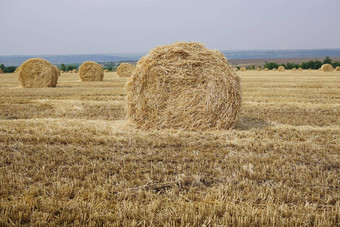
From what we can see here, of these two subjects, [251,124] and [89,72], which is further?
[89,72]

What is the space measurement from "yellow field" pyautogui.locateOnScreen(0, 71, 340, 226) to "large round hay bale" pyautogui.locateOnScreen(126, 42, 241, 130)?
429 mm

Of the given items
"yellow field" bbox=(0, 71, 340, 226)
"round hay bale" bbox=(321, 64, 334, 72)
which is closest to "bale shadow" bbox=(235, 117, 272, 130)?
"yellow field" bbox=(0, 71, 340, 226)

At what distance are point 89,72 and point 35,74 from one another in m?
4.68

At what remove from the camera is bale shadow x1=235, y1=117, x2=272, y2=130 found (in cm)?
727

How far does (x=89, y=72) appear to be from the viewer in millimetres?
21531

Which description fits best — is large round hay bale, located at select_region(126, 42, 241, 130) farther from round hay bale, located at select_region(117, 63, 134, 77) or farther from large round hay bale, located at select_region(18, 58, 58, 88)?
round hay bale, located at select_region(117, 63, 134, 77)

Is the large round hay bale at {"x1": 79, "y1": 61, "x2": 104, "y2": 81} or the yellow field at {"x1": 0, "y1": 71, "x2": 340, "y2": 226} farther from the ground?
the large round hay bale at {"x1": 79, "y1": 61, "x2": 104, "y2": 81}

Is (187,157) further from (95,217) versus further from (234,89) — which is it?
(234,89)

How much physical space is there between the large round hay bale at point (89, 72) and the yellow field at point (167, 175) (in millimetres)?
14371

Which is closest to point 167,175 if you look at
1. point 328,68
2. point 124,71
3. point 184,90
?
point 184,90

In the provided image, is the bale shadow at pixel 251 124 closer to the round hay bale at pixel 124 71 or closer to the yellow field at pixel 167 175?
the yellow field at pixel 167 175

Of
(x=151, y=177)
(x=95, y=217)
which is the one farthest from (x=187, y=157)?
(x=95, y=217)

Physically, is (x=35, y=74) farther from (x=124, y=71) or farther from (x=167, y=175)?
(x=167, y=175)

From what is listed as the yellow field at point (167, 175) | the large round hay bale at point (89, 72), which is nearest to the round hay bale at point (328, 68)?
the large round hay bale at point (89, 72)
